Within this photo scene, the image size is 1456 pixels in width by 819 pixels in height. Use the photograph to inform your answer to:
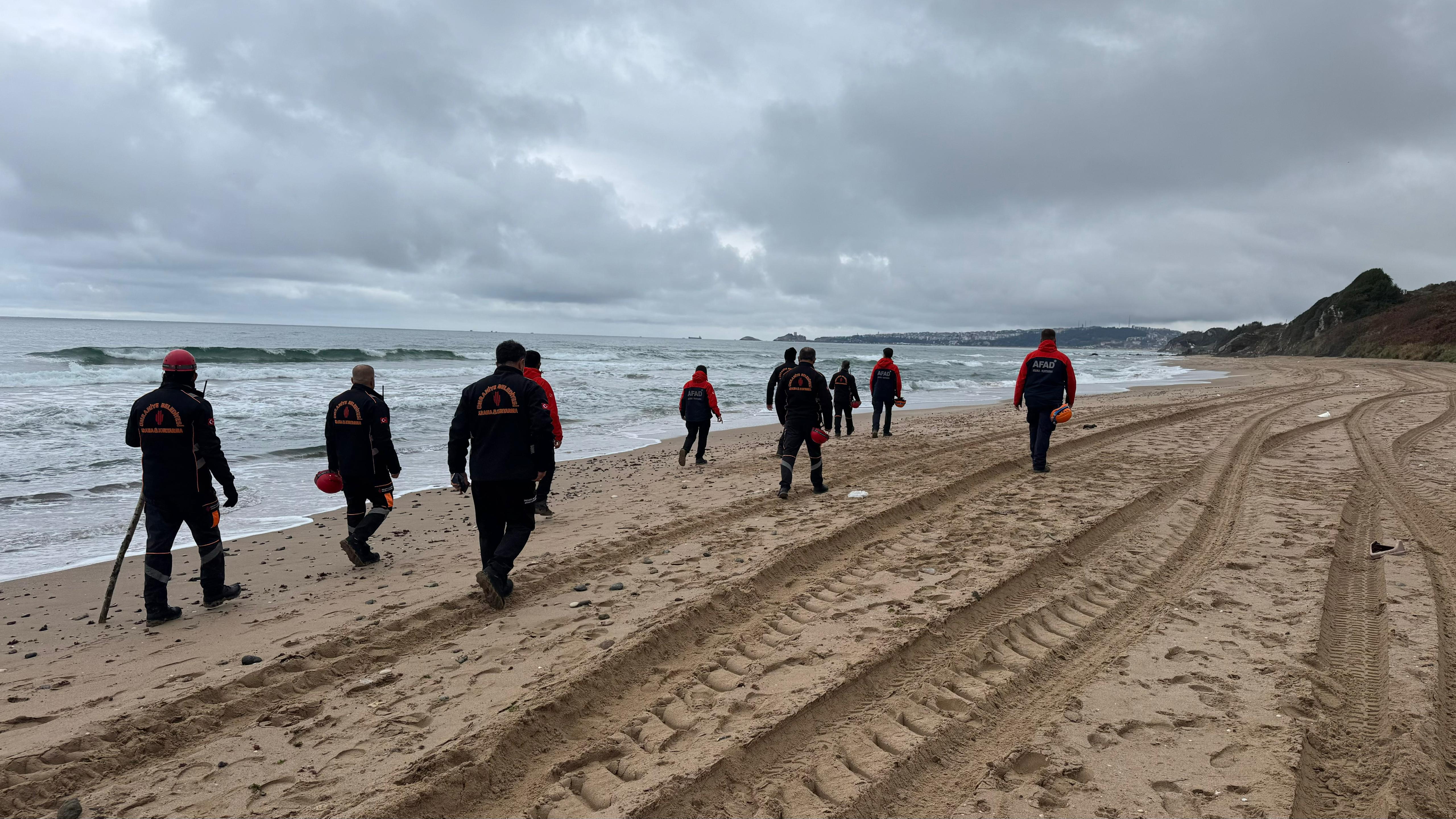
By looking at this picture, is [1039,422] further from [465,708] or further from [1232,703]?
[465,708]

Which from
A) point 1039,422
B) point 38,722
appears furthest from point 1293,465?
point 38,722

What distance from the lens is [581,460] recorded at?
1374 centimetres

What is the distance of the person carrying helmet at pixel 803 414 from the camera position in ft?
28.7

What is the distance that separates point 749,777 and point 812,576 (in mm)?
2577

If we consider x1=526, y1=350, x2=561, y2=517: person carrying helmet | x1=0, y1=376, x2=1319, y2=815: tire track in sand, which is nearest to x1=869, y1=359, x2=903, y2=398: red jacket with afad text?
x1=526, y1=350, x2=561, y2=517: person carrying helmet

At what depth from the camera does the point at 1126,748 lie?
127 inches

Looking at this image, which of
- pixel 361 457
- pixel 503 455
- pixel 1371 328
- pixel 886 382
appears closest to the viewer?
pixel 503 455

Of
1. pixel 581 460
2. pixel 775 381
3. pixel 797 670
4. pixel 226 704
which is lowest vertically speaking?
pixel 581 460

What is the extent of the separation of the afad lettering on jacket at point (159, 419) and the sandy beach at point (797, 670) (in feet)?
4.97

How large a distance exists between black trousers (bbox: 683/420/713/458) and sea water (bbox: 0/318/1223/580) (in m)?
3.01

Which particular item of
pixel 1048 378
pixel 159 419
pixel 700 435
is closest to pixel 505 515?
pixel 159 419

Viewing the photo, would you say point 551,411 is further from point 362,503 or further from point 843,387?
point 843,387

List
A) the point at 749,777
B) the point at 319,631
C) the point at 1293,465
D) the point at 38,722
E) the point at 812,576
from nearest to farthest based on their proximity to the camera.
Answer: the point at 749,777
the point at 38,722
the point at 319,631
the point at 812,576
the point at 1293,465

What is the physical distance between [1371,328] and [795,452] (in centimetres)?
7126
